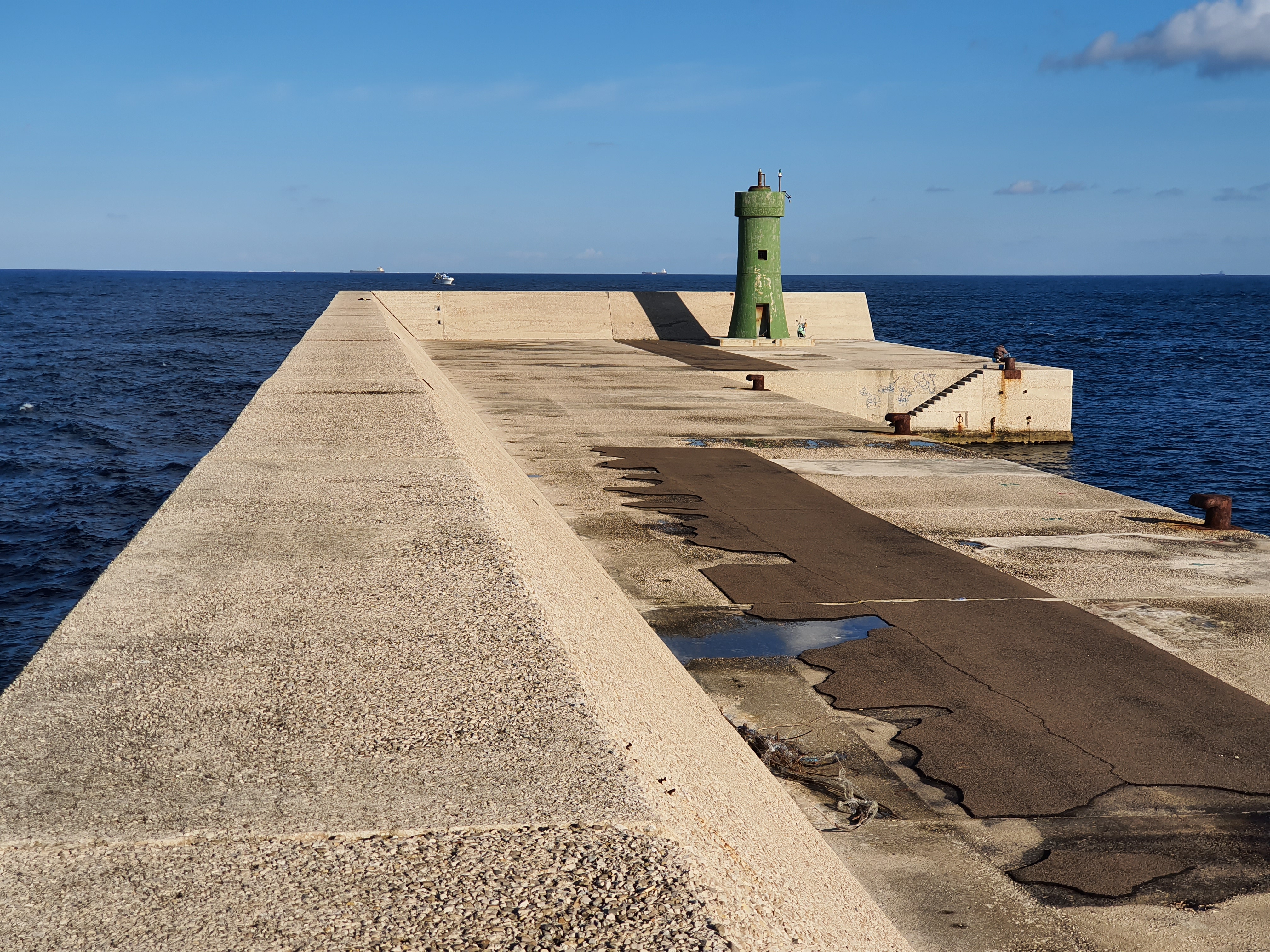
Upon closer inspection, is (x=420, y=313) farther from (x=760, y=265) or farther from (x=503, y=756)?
(x=503, y=756)

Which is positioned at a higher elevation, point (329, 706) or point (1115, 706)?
point (329, 706)

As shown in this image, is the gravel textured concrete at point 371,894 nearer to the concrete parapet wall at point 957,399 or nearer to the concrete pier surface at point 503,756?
the concrete pier surface at point 503,756

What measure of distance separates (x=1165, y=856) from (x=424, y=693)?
2805 mm

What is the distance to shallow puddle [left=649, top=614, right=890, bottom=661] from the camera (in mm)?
6477

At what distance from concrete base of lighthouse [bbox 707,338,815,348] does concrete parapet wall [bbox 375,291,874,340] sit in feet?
6.20

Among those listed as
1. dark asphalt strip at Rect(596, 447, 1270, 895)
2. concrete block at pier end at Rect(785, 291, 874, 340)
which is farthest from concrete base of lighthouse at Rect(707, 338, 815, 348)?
dark asphalt strip at Rect(596, 447, 1270, 895)

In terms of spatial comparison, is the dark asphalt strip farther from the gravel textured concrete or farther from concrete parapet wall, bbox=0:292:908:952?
the gravel textured concrete

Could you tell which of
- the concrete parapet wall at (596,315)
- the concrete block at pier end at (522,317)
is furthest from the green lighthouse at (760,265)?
the concrete block at pier end at (522,317)

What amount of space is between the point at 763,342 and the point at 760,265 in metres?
2.19

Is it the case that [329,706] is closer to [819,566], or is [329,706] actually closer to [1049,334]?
[819,566]

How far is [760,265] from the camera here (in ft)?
101

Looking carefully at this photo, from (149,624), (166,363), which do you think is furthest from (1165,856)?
(166,363)

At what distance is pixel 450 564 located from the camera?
5.07 meters

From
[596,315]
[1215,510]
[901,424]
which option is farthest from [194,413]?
[1215,510]
